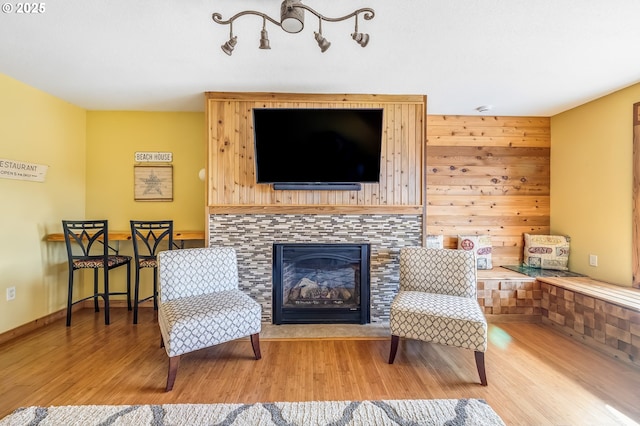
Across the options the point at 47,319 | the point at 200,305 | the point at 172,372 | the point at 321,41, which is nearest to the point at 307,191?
the point at 200,305

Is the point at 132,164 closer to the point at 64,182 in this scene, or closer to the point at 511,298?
the point at 64,182

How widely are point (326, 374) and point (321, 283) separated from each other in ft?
3.71

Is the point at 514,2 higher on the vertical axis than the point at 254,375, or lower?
higher

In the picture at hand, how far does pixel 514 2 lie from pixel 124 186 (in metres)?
4.14

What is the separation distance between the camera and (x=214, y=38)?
6.88 ft

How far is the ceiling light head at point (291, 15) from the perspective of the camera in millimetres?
1562

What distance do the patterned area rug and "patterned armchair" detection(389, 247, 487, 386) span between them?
0.42 m

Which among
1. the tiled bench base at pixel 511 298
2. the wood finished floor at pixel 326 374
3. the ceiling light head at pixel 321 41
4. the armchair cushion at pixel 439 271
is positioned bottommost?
the wood finished floor at pixel 326 374

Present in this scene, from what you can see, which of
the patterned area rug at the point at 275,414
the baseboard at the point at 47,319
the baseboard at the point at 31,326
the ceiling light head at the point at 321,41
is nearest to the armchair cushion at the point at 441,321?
the patterned area rug at the point at 275,414

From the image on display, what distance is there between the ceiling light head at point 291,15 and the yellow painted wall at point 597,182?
328cm

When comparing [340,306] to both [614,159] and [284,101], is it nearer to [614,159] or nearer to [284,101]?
[284,101]

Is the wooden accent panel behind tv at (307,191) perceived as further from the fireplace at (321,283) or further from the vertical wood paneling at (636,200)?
the vertical wood paneling at (636,200)

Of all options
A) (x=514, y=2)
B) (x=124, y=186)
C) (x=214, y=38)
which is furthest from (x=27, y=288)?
(x=514, y=2)

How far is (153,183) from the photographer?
369 centimetres
